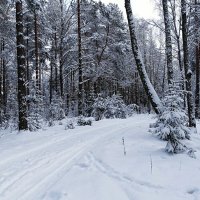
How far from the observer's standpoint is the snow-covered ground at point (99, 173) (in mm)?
4863

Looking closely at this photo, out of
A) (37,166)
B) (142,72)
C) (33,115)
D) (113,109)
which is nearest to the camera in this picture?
(37,166)

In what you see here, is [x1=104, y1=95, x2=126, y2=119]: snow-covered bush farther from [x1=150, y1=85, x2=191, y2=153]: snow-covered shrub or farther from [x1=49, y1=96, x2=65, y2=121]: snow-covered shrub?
[x1=150, y1=85, x2=191, y2=153]: snow-covered shrub

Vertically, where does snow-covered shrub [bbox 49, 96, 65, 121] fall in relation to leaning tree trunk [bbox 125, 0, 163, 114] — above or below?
below

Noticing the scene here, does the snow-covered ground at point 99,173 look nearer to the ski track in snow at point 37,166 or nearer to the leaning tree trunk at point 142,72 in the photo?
the ski track in snow at point 37,166

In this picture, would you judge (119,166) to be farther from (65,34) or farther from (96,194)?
(65,34)

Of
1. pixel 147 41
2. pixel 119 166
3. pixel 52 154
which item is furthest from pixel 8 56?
pixel 147 41

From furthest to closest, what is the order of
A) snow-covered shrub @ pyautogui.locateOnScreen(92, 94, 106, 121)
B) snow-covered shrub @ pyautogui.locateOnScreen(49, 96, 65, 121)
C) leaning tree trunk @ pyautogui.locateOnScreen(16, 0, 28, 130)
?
snow-covered shrub @ pyautogui.locateOnScreen(49, 96, 65, 121) < snow-covered shrub @ pyautogui.locateOnScreen(92, 94, 106, 121) < leaning tree trunk @ pyautogui.locateOnScreen(16, 0, 28, 130)

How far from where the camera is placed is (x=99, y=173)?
234 inches

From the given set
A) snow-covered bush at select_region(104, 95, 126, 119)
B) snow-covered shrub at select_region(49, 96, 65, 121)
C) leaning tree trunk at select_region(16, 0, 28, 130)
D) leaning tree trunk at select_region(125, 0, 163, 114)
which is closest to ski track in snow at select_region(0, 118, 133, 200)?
leaning tree trunk at select_region(125, 0, 163, 114)

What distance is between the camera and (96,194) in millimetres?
4863

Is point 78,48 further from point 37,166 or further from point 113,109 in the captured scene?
point 37,166

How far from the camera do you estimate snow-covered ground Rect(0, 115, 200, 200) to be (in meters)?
4.86

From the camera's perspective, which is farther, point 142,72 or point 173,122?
point 142,72

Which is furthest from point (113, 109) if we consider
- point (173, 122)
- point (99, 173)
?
point (99, 173)
